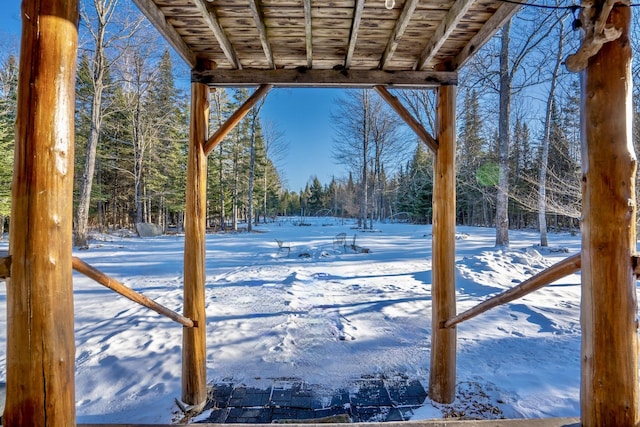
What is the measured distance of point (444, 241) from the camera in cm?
288

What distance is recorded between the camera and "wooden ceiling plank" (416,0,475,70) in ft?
6.79

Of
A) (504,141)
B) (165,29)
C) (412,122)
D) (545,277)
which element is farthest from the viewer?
(504,141)

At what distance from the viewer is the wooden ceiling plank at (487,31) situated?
6.75 ft

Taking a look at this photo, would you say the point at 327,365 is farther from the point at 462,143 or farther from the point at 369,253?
the point at 462,143

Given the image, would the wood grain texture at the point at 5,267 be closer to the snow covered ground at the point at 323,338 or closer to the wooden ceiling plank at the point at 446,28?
the snow covered ground at the point at 323,338

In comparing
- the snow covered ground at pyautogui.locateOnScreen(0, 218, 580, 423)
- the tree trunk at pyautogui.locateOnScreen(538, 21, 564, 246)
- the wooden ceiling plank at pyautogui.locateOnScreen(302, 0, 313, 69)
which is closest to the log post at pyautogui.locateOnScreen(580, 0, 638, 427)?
the snow covered ground at pyautogui.locateOnScreen(0, 218, 580, 423)

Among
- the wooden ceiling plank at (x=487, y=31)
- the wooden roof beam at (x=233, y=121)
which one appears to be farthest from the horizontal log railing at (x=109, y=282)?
the wooden ceiling plank at (x=487, y=31)

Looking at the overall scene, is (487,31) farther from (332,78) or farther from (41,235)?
(41,235)

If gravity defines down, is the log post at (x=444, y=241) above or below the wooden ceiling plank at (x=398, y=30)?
below

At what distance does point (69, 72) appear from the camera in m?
1.42

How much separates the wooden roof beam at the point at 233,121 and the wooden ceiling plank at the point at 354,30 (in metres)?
0.79

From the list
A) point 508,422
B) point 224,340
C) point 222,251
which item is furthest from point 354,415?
point 222,251

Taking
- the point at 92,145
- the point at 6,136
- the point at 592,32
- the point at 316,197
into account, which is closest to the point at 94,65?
the point at 92,145

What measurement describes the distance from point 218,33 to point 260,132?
22.2 m
